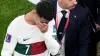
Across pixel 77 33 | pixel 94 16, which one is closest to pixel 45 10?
pixel 77 33

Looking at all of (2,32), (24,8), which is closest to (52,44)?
(2,32)

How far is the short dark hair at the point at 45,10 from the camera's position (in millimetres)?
5219

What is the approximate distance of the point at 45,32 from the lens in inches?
214

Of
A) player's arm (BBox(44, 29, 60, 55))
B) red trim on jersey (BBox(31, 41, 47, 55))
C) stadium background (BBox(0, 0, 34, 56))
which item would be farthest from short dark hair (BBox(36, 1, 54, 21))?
stadium background (BBox(0, 0, 34, 56))

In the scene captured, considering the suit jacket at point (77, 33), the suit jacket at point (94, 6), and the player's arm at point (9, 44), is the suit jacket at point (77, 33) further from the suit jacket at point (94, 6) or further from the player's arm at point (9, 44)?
the player's arm at point (9, 44)

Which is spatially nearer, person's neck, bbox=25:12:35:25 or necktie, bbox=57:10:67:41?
person's neck, bbox=25:12:35:25

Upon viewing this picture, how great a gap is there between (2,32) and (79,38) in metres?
3.24

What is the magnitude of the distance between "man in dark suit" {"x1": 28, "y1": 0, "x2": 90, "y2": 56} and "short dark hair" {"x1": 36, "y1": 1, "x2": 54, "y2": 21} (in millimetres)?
703

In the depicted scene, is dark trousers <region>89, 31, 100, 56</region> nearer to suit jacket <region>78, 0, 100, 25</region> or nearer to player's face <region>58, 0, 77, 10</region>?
suit jacket <region>78, 0, 100, 25</region>

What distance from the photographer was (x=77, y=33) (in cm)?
629

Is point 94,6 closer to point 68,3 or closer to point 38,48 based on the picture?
point 68,3

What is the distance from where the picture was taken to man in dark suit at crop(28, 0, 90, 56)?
611 cm

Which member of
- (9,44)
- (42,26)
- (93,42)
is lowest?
(93,42)

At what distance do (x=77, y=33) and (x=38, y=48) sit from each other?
836 millimetres
